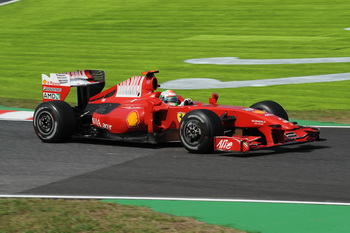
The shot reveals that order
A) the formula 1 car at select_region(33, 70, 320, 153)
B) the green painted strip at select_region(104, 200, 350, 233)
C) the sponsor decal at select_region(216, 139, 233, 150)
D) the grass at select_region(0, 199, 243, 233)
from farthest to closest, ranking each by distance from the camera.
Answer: the formula 1 car at select_region(33, 70, 320, 153) < the sponsor decal at select_region(216, 139, 233, 150) < the green painted strip at select_region(104, 200, 350, 233) < the grass at select_region(0, 199, 243, 233)

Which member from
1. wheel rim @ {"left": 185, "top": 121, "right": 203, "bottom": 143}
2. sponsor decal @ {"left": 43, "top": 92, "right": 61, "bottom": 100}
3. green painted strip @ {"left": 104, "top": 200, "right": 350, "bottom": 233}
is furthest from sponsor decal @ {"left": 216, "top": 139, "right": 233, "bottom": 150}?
sponsor decal @ {"left": 43, "top": 92, "right": 61, "bottom": 100}

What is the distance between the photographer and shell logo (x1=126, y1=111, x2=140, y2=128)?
11.0 m

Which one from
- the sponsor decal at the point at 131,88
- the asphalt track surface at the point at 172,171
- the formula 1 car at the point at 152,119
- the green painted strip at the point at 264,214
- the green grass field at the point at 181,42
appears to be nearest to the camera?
the green painted strip at the point at 264,214

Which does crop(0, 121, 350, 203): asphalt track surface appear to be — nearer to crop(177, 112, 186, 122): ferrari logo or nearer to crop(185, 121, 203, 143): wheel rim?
crop(185, 121, 203, 143): wheel rim

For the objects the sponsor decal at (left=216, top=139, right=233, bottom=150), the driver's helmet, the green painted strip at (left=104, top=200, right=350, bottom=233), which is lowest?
the green painted strip at (left=104, top=200, right=350, bottom=233)

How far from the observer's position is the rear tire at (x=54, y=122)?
37.2 ft

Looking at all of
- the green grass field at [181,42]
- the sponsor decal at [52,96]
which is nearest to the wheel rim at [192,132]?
the sponsor decal at [52,96]

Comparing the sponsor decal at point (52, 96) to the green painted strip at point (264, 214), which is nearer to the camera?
the green painted strip at point (264, 214)

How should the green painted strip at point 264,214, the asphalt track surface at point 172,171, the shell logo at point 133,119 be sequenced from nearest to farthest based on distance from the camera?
the green painted strip at point 264,214 < the asphalt track surface at point 172,171 < the shell logo at point 133,119

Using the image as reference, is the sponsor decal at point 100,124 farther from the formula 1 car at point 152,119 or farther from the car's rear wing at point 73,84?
the car's rear wing at point 73,84

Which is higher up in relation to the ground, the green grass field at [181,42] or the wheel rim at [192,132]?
the green grass field at [181,42]

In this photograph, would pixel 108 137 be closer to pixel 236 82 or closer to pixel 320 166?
pixel 320 166

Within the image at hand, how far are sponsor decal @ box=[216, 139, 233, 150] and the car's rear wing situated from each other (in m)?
3.17

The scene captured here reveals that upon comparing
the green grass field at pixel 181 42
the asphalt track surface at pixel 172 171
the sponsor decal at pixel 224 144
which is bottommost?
the asphalt track surface at pixel 172 171
